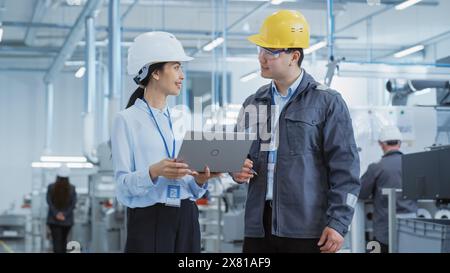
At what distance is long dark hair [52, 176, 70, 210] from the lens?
1080 centimetres

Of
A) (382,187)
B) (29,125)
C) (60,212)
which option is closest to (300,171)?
(382,187)

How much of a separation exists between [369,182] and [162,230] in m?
4.26

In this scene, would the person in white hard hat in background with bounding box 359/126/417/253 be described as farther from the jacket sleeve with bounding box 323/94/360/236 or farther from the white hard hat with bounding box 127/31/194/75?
the white hard hat with bounding box 127/31/194/75

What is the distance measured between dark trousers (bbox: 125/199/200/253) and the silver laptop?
0.49 ft

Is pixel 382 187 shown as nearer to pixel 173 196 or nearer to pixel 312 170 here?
pixel 312 170

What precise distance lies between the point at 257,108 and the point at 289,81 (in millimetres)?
166

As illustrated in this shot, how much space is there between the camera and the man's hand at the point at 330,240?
2633mm

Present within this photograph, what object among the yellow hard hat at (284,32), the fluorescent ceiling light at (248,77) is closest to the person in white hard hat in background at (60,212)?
the fluorescent ceiling light at (248,77)

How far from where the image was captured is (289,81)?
2.83m

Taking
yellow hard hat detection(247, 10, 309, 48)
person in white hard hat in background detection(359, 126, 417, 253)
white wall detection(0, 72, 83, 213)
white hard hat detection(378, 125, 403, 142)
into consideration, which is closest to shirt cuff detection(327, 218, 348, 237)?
yellow hard hat detection(247, 10, 309, 48)

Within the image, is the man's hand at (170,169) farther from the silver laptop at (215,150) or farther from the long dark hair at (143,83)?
the long dark hair at (143,83)

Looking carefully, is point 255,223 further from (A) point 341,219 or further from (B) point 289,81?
(B) point 289,81
